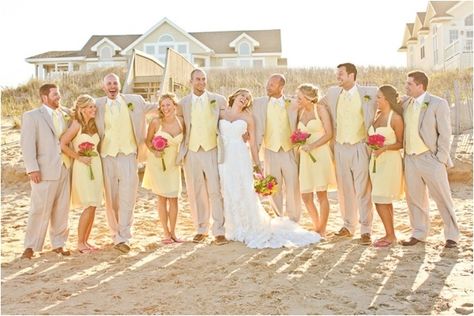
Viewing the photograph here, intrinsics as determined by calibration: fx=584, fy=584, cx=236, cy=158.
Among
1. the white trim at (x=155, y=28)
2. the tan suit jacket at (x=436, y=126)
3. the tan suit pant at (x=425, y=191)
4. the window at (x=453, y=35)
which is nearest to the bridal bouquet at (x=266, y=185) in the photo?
the tan suit pant at (x=425, y=191)

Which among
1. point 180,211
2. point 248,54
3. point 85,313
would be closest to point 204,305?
point 85,313

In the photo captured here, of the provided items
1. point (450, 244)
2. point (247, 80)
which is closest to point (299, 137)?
point (450, 244)

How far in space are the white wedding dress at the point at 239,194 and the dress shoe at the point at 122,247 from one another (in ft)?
4.10

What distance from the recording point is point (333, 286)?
5.44 metres

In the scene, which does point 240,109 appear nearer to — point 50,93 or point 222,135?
point 222,135

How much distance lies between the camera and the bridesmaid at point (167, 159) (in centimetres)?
741

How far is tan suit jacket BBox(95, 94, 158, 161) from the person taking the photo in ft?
23.7

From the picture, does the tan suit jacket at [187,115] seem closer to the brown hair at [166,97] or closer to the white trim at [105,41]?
the brown hair at [166,97]

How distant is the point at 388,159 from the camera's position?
7062 mm

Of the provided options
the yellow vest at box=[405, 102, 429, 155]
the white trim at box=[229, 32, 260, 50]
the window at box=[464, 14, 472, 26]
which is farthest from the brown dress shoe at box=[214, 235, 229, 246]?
the white trim at box=[229, 32, 260, 50]

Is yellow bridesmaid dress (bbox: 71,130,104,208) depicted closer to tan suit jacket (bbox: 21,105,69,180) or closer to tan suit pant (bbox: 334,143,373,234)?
tan suit jacket (bbox: 21,105,69,180)

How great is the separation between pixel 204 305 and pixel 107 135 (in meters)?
2.98

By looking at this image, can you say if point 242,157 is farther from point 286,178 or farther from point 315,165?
point 315,165

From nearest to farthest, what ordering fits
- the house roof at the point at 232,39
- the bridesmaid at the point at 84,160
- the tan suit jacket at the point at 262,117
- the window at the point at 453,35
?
the bridesmaid at the point at 84,160
the tan suit jacket at the point at 262,117
the window at the point at 453,35
the house roof at the point at 232,39
